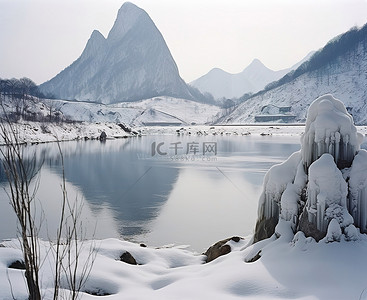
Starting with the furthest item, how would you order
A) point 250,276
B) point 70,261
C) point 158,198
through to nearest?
point 158,198 < point 70,261 < point 250,276

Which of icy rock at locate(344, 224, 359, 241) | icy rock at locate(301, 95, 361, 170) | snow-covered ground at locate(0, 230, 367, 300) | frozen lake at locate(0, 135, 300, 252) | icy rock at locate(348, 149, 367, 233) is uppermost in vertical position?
icy rock at locate(301, 95, 361, 170)

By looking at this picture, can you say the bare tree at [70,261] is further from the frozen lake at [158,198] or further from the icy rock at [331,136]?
the icy rock at [331,136]

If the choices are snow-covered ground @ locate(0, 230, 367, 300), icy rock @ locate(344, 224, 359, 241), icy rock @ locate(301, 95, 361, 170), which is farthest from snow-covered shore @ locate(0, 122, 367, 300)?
icy rock @ locate(301, 95, 361, 170)

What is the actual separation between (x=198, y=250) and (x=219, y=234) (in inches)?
106

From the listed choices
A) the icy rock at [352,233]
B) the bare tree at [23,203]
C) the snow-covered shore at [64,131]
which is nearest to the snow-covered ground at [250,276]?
the icy rock at [352,233]

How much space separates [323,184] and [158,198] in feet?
61.9

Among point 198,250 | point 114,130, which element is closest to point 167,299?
point 198,250

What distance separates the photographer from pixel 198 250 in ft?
55.6

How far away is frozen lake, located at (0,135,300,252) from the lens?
64.7 ft

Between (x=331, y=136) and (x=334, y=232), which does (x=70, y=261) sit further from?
(x=331, y=136)

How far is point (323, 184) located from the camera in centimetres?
1016

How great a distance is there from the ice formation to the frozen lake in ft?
19.2

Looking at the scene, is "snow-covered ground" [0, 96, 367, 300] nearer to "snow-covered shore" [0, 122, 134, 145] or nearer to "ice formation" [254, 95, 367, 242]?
"ice formation" [254, 95, 367, 242]

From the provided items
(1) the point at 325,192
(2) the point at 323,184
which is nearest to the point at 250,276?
(1) the point at 325,192
